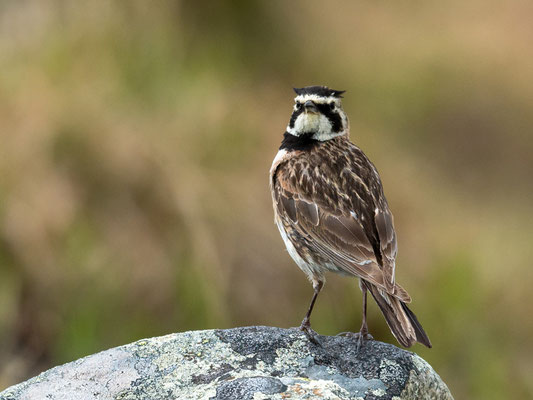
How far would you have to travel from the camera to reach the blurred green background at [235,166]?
836 cm

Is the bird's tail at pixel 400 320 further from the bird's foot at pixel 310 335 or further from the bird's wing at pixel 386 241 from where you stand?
the bird's foot at pixel 310 335

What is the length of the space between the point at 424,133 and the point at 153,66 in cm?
334

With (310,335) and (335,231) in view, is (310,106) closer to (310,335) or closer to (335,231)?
(335,231)

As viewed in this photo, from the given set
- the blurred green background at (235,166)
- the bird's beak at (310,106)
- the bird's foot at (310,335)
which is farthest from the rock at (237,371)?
the blurred green background at (235,166)

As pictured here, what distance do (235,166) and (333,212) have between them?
3.29 meters

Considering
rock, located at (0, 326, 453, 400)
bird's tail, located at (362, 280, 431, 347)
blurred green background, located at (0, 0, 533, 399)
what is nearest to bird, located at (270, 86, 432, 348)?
bird's tail, located at (362, 280, 431, 347)

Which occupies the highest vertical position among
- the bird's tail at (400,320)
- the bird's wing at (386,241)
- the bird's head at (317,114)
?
the bird's head at (317,114)

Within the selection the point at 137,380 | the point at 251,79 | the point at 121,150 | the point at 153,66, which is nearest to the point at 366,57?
the point at 251,79

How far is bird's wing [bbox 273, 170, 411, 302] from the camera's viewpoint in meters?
5.53

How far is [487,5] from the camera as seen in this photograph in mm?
11594

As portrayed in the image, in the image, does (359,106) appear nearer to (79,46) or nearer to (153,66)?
(153,66)

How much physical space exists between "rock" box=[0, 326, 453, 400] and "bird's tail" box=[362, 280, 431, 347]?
96mm

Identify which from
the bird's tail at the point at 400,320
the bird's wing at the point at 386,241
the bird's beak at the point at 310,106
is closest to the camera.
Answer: the bird's tail at the point at 400,320

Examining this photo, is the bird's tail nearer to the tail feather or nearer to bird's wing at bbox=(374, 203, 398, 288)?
the tail feather
